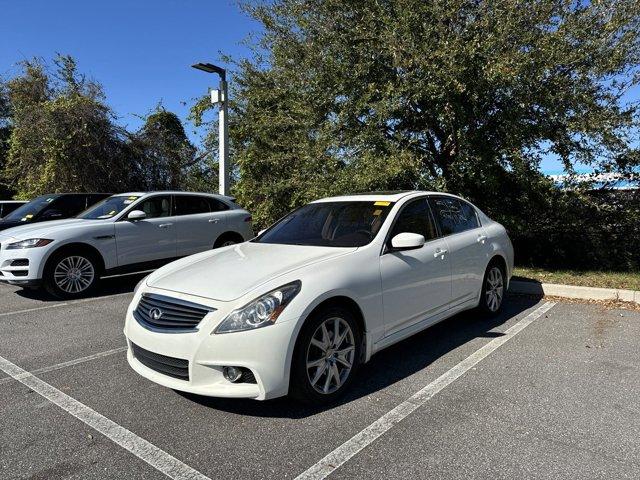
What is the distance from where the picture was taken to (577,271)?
28.4 feet

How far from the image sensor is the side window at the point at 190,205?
29.1 ft

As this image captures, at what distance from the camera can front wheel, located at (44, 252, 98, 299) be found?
7219mm

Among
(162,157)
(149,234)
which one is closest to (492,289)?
(149,234)

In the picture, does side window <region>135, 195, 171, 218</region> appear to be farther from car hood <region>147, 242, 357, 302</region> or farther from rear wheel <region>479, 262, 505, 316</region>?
rear wheel <region>479, 262, 505, 316</region>

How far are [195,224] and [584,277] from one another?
21.4ft

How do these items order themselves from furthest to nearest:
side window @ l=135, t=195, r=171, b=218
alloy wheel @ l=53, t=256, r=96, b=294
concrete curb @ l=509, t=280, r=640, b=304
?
1. side window @ l=135, t=195, r=171, b=218
2. alloy wheel @ l=53, t=256, r=96, b=294
3. concrete curb @ l=509, t=280, r=640, b=304

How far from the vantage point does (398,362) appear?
14.5 feet

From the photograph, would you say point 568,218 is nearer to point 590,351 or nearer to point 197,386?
point 590,351

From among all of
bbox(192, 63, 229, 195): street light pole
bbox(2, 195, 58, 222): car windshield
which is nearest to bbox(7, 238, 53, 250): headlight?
bbox(2, 195, 58, 222): car windshield

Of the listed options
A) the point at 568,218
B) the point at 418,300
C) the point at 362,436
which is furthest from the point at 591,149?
the point at 362,436

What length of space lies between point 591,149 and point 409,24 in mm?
3708

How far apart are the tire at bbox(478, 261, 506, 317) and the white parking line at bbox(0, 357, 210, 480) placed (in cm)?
385

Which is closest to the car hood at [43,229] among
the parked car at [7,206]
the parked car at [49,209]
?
the parked car at [49,209]

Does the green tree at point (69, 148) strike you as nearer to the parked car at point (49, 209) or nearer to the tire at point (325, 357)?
the parked car at point (49, 209)
